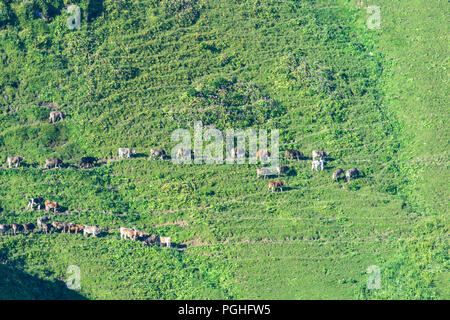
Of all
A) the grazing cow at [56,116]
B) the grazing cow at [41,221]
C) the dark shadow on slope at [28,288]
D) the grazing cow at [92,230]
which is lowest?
the dark shadow on slope at [28,288]

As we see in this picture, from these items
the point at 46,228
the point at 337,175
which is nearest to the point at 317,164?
the point at 337,175

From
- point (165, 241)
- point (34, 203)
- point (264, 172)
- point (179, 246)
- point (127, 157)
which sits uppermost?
point (127, 157)

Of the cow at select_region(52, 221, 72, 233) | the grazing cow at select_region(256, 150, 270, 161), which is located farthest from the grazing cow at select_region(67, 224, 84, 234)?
the grazing cow at select_region(256, 150, 270, 161)

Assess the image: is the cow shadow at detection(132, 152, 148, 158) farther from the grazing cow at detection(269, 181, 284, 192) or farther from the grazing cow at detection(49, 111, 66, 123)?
the grazing cow at detection(269, 181, 284, 192)

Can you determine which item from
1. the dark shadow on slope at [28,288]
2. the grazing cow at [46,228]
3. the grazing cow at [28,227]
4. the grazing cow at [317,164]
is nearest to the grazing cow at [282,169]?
the grazing cow at [317,164]

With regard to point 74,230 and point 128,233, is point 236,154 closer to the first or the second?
point 128,233

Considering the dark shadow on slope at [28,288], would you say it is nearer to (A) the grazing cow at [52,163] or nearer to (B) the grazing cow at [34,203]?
(B) the grazing cow at [34,203]

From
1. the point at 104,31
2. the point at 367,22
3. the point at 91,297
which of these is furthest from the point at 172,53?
the point at 91,297
